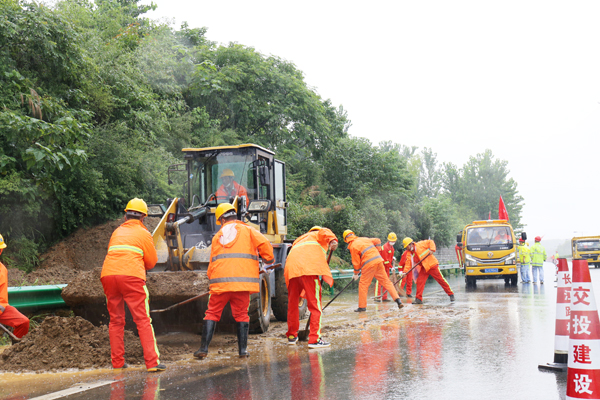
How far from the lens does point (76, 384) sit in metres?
5.48

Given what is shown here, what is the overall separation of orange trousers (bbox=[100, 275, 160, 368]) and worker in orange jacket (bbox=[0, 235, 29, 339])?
167cm

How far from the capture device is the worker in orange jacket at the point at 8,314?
22.7 feet

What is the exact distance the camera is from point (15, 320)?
710 cm

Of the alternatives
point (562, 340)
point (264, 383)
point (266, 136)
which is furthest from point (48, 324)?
point (266, 136)

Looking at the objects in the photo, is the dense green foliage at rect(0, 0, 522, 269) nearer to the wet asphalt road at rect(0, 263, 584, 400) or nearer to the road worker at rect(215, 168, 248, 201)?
the road worker at rect(215, 168, 248, 201)

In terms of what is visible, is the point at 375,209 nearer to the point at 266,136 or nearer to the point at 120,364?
the point at 266,136

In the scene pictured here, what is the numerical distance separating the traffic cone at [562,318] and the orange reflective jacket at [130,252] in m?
4.48

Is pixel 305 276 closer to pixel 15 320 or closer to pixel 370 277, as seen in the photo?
pixel 15 320

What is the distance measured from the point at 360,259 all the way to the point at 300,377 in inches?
268

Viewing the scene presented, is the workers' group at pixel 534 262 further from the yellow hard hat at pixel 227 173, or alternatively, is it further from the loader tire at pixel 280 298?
the yellow hard hat at pixel 227 173

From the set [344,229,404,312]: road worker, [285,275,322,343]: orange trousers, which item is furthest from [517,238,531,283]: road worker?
[285,275,322,343]: orange trousers

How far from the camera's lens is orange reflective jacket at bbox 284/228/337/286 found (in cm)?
788

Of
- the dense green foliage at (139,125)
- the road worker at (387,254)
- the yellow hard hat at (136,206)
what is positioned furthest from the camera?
the road worker at (387,254)

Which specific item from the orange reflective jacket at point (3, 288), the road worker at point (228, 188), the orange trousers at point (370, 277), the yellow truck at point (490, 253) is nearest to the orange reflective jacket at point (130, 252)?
the orange reflective jacket at point (3, 288)
